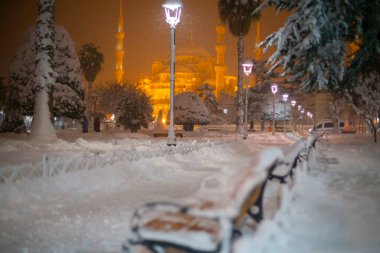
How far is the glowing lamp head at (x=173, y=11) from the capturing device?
55.1 ft

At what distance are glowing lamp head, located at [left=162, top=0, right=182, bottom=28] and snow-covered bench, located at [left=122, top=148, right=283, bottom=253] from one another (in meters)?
12.5

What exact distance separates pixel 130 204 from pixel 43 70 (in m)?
14.7

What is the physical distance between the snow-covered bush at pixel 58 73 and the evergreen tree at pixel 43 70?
12.3 meters

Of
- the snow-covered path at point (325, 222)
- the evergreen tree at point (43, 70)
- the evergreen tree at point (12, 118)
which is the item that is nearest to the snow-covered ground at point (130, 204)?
the snow-covered path at point (325, 222)

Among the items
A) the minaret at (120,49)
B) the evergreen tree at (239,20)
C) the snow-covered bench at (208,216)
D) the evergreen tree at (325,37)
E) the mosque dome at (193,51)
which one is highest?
the mosque dome at (193,51)

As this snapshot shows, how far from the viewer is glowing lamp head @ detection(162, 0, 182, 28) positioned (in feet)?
55.1

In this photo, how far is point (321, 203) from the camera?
7.25 metres

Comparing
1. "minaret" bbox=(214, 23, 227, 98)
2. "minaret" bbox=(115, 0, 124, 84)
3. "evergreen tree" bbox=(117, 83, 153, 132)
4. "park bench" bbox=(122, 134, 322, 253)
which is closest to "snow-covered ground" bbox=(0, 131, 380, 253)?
"park bench" bbox=(122, 134, 322, 253)

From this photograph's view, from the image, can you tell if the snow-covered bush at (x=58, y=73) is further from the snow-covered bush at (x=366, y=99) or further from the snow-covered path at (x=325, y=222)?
the snow-covered path at (x=325, y=222)

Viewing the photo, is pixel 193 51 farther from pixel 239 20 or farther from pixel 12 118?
pixel 12 118

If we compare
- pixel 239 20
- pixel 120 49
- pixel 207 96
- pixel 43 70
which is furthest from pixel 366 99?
pixel 120 49

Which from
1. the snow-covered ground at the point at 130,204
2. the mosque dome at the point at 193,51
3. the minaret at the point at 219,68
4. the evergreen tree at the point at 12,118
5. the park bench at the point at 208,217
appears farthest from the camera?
the mosque dome at the point at 193,51

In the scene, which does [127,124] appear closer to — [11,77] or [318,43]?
[11,77]

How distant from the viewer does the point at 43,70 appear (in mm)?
21562
